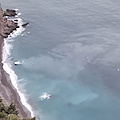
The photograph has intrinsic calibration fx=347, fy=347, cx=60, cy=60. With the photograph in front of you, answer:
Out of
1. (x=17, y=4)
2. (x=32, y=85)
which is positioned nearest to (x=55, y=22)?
(x=17, y=4)

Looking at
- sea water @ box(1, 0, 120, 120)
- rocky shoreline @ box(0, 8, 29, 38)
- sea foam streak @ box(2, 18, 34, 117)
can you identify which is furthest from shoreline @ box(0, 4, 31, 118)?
rocky shoreline @ box(0, 8, 29, 38)

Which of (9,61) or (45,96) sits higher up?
(9,61)

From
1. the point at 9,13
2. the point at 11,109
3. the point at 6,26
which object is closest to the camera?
the point at 11,109

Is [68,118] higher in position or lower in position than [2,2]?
lower

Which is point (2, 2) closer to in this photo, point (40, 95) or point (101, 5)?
point (101, 5)

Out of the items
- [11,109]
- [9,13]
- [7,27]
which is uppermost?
[9,13]

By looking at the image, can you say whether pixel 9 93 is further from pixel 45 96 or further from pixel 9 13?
pixel 9 13

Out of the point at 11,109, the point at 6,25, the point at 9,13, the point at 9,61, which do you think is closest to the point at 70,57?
the point at 9,61

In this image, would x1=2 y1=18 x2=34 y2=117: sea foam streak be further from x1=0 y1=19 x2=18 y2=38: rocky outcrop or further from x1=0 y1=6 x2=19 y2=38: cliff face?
x1=0 y1=6 x2=19 y2=38: cliff face
